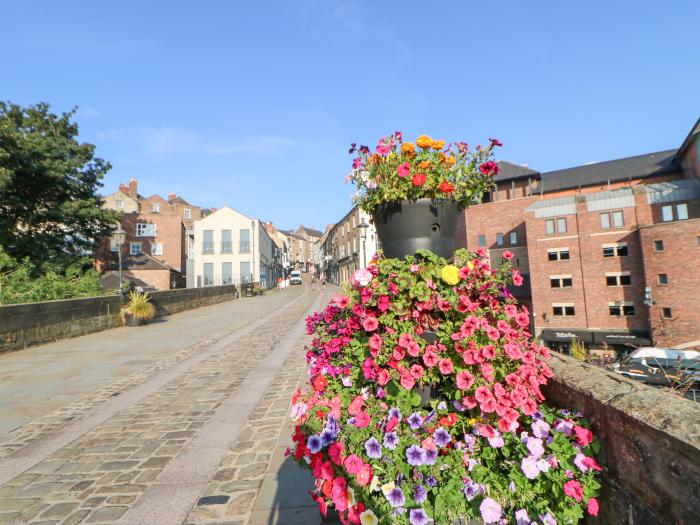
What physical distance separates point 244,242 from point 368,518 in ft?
141

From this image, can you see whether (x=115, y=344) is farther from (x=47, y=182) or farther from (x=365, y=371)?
(x=47, y=182)

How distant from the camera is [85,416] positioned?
14.6ft

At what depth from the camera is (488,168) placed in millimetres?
2527

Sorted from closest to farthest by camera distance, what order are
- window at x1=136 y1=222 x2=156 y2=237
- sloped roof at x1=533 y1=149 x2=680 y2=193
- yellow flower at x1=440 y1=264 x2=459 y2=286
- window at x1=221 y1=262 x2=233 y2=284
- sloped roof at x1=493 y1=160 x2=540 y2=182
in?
1. yellow flower at x1=440 y1=264 x2=459 y2=286
2. window at x1=136 y1=222 x2=156 y2=237
3. window at x1=221 y1=262 x2=233 y2=284
4. sloped roof at x1=533 y1=149 x2=680 y2=193
5. sloped roof at x1=493 y1=160 x2=540 y2=182

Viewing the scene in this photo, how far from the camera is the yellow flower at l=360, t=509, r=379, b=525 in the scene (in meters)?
1.59

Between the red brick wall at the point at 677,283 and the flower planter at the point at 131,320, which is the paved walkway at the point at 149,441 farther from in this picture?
the red brick wall at the point at 677,283

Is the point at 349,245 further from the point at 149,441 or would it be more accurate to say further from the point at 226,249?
the point at 149,441

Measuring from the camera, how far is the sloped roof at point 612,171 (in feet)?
141

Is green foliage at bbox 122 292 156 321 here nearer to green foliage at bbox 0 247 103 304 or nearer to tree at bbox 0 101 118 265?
green foliage at bbox 0 247 103 304

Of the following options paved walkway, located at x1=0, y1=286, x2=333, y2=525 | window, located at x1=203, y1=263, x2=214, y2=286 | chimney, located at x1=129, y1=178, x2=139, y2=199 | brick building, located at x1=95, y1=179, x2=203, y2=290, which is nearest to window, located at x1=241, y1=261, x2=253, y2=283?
window, located at x1=203, y1=263, x2=214, y2=286

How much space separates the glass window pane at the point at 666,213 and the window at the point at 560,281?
9.43 meters

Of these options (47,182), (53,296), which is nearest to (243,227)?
(47,182)

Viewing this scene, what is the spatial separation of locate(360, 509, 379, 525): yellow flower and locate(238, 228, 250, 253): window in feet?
140

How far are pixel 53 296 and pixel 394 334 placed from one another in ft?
50.0
